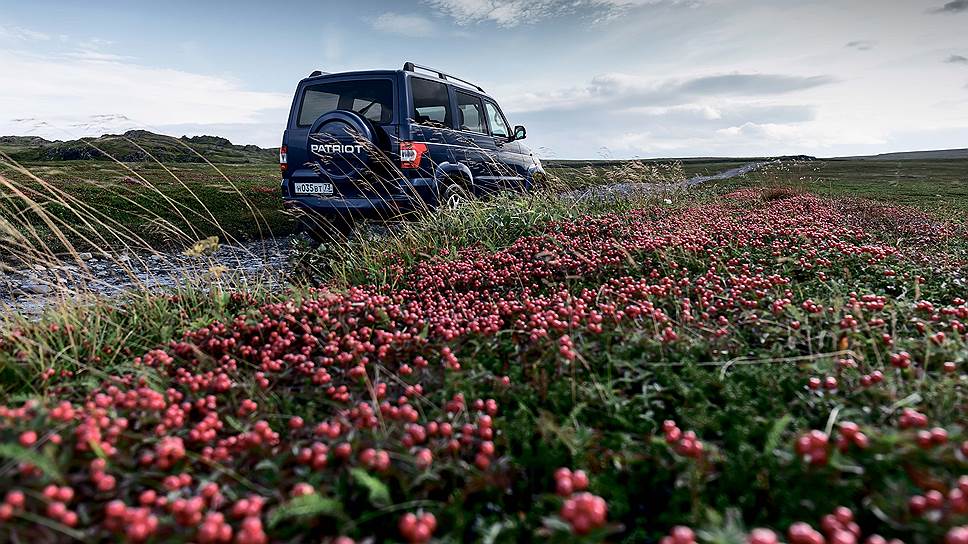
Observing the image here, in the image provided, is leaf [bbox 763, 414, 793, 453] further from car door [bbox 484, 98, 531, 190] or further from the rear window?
car door [bbox 484, 98, 531, 190]

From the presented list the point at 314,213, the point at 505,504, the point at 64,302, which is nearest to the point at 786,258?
the point at 505,504

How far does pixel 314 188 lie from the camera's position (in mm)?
8141

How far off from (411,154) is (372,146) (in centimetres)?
63

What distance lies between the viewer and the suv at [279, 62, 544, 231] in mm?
7754

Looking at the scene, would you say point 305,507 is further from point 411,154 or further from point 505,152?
point 505,152

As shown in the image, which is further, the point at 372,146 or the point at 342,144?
the point at 342,144

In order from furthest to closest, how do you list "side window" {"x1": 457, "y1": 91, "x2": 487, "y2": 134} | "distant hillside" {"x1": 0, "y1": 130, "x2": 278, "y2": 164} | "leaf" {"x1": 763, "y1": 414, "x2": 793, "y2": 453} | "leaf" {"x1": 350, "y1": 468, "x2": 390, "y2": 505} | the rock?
"side window" {"x1": 457, "y1": 91, "x2": 487, "y2": 134} < the rock < "distant hillside" {"x1": 0, "y1": 130, "x2": 278, "y2": 164} < "leaf" {"x1": 763, "y1": 414, "x2": 793, "y2": 453} < "leaf" {"x1": 350, "y1": 468, "x2": 390, "y2": 505}

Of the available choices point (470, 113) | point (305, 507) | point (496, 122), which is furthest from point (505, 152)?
point (305, 507)

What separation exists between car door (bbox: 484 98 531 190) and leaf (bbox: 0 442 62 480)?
359 inches

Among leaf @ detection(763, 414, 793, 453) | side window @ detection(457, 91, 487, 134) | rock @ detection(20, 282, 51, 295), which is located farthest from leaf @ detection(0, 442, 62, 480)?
side window @ detection(457, 91, 487, 134)

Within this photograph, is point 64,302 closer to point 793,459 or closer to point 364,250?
point 364,250

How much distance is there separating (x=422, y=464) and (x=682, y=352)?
5.76 ft

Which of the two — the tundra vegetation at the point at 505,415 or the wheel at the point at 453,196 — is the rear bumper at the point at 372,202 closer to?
the wheel at the point at 453,196

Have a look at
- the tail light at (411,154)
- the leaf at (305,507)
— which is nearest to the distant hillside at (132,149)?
the tail light at (411,154)
